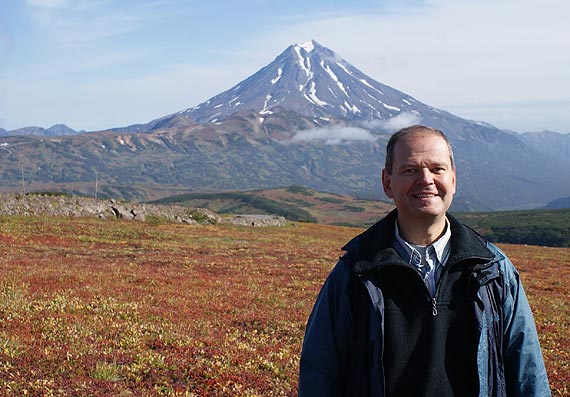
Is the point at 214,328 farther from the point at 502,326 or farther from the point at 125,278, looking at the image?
the point at 502,326

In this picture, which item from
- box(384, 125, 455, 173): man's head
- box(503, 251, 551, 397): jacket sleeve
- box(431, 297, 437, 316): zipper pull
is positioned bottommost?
box(503, 251, 551, 397): jacket sleeve

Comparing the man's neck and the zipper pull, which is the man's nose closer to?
the man's neck

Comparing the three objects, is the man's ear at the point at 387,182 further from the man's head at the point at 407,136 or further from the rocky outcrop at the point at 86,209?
the rocky outcrop at the point at 86,209

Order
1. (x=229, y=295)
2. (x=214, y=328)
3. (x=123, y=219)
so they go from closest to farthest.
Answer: (x=214, y=328) < (x=229, y=295) < (x=123, y=219)

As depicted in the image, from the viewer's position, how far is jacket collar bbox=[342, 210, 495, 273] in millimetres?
5191

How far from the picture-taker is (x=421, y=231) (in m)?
5.49

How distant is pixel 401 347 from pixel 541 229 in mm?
207582

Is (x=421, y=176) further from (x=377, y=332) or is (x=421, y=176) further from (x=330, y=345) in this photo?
(x=330, y=345)

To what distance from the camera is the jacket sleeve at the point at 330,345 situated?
521cm

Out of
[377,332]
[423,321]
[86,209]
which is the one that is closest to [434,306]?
[423,321]

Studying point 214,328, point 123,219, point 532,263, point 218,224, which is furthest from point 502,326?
point 218,224

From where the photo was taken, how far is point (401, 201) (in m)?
5.43

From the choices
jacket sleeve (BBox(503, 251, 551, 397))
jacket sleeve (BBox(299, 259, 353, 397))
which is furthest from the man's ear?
jacket sleeve (BBox(503, 251, 551, 397))

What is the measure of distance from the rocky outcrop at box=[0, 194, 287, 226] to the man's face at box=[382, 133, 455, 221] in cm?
6010
